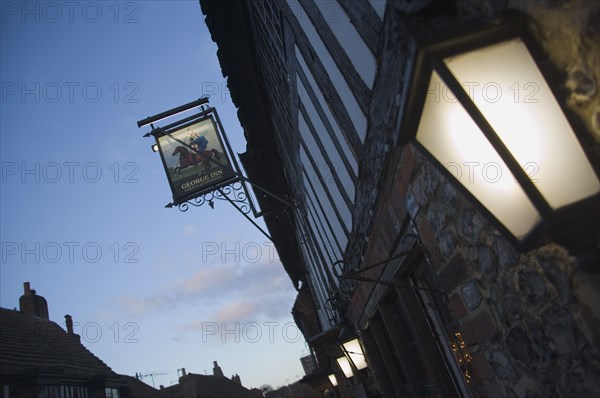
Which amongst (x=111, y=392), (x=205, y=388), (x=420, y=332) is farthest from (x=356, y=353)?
(x=205, y=388)

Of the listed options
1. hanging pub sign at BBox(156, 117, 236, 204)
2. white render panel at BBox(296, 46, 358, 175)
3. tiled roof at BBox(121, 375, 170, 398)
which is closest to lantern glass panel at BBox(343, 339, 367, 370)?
white render panel at BBox(296, 46, 358, 175)

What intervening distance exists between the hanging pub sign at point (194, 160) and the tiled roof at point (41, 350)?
373 inches

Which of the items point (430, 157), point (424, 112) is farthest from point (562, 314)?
point (424, 112)

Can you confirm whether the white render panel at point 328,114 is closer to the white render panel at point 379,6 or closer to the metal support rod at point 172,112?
the white render panel at point 379,6

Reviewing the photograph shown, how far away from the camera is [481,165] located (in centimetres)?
120

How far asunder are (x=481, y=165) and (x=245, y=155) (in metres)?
7.45

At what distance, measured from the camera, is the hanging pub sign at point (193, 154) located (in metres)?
6.61

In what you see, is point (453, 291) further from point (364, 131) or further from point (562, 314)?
point (364, 131)

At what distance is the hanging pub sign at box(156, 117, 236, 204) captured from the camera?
6.61 meters

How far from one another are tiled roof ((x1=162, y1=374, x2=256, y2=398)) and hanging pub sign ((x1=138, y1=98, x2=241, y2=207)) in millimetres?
34259

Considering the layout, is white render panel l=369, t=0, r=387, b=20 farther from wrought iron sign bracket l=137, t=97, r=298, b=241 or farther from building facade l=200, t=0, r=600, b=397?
wrought iron sign bracket l=137, t=97, r=298, b=241

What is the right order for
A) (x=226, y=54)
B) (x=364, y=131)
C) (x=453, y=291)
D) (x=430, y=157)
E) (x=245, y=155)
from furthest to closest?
(x=245, y=155) → (x=226, y=54) → (x=364, y=131) → (x=453, y=291) → (x=430, y=157)

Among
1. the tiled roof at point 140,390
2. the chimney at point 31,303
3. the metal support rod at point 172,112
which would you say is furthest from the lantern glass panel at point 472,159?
the tiled roof at point 140,390

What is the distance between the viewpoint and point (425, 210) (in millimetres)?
2203
